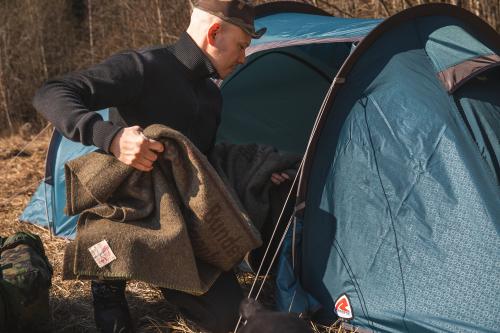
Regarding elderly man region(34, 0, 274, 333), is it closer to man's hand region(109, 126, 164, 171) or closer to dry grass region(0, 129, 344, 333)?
man's hand region(109, 126, 164, 171)

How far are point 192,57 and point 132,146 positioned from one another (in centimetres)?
71

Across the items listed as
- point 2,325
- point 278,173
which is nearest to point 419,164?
point 278,173

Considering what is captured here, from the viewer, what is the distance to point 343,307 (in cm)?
305

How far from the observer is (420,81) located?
123 inches

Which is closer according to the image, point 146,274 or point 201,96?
point 146,274

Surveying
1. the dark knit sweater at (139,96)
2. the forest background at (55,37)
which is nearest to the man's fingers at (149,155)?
the dark knit sweater at (139,96)

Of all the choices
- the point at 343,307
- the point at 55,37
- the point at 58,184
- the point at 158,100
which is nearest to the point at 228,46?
the point at 158,100

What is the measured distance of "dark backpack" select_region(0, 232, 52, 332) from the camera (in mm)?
2744

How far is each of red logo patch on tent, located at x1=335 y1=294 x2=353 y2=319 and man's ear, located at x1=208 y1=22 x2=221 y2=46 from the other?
1282 millimetres

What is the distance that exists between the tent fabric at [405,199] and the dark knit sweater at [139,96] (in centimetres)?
59

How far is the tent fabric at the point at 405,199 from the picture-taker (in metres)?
2.83

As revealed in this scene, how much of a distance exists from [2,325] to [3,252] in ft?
1.61

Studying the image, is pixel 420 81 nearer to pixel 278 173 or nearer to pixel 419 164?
pixel 419 164

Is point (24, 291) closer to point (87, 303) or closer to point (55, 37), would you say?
point (87, 303)
